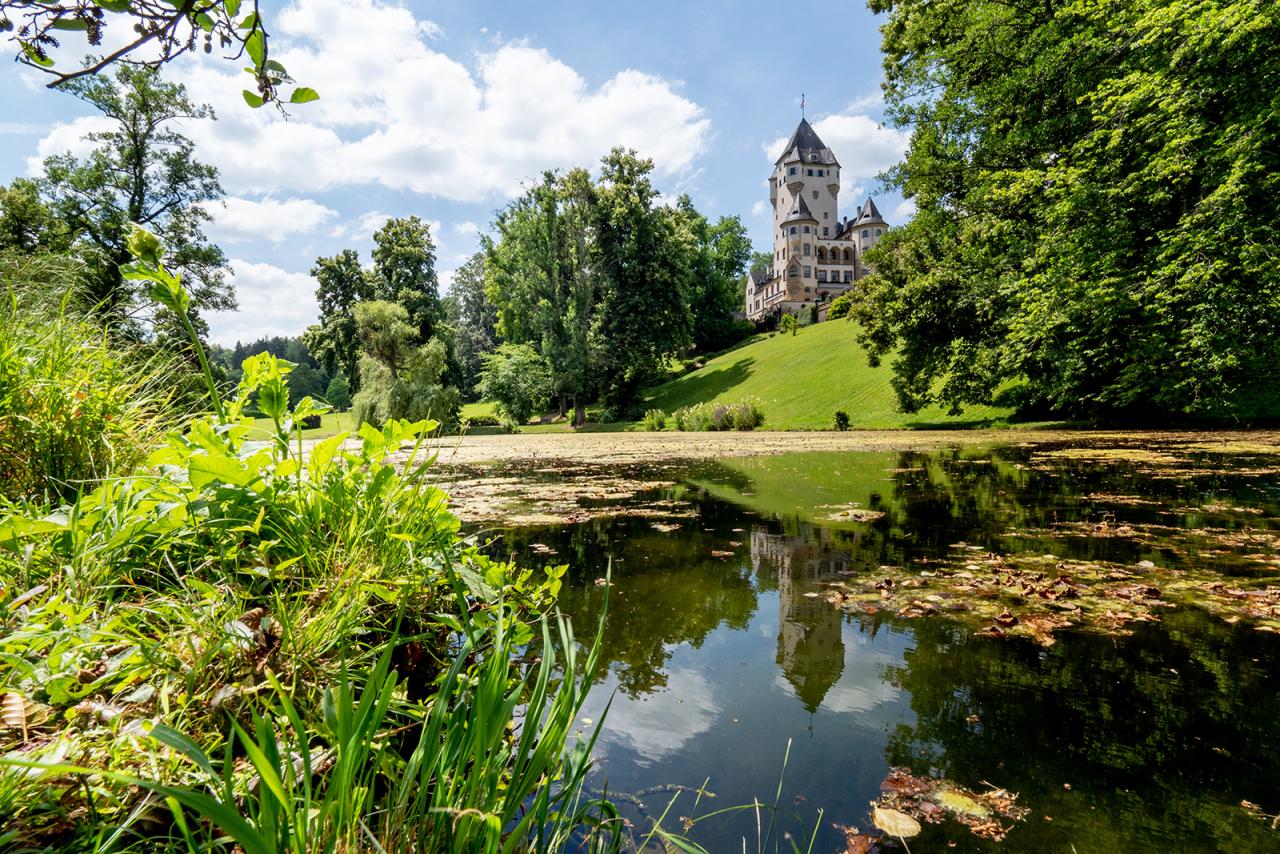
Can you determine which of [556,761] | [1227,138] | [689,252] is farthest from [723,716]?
[689,252]

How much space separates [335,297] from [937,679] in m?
45.4

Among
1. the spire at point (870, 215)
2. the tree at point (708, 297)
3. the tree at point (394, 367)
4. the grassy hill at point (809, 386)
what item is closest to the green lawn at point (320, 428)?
the tree at point (394, 367)

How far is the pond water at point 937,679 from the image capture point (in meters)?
1.63

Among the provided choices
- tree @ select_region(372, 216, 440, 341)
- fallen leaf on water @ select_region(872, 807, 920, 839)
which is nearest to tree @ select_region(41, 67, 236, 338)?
tree @ select_region(372, 216, 440, 341)

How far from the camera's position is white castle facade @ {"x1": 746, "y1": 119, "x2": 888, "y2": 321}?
214ft

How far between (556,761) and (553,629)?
201cm

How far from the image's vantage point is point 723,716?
7.20ft

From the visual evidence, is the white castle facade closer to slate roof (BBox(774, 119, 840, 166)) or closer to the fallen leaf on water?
slate roof (BBox(774, 119, 840, 166))

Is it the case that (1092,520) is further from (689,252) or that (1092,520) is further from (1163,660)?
(689,252)

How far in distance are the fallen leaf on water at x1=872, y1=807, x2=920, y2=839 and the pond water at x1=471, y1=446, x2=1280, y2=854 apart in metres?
0.05

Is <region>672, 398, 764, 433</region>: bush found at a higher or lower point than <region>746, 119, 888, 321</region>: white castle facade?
lower

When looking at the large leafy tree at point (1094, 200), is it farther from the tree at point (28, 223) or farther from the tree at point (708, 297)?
the tree at point (708, 297)

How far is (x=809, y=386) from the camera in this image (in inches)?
1094

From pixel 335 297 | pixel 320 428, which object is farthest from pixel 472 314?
pixel 320 428
